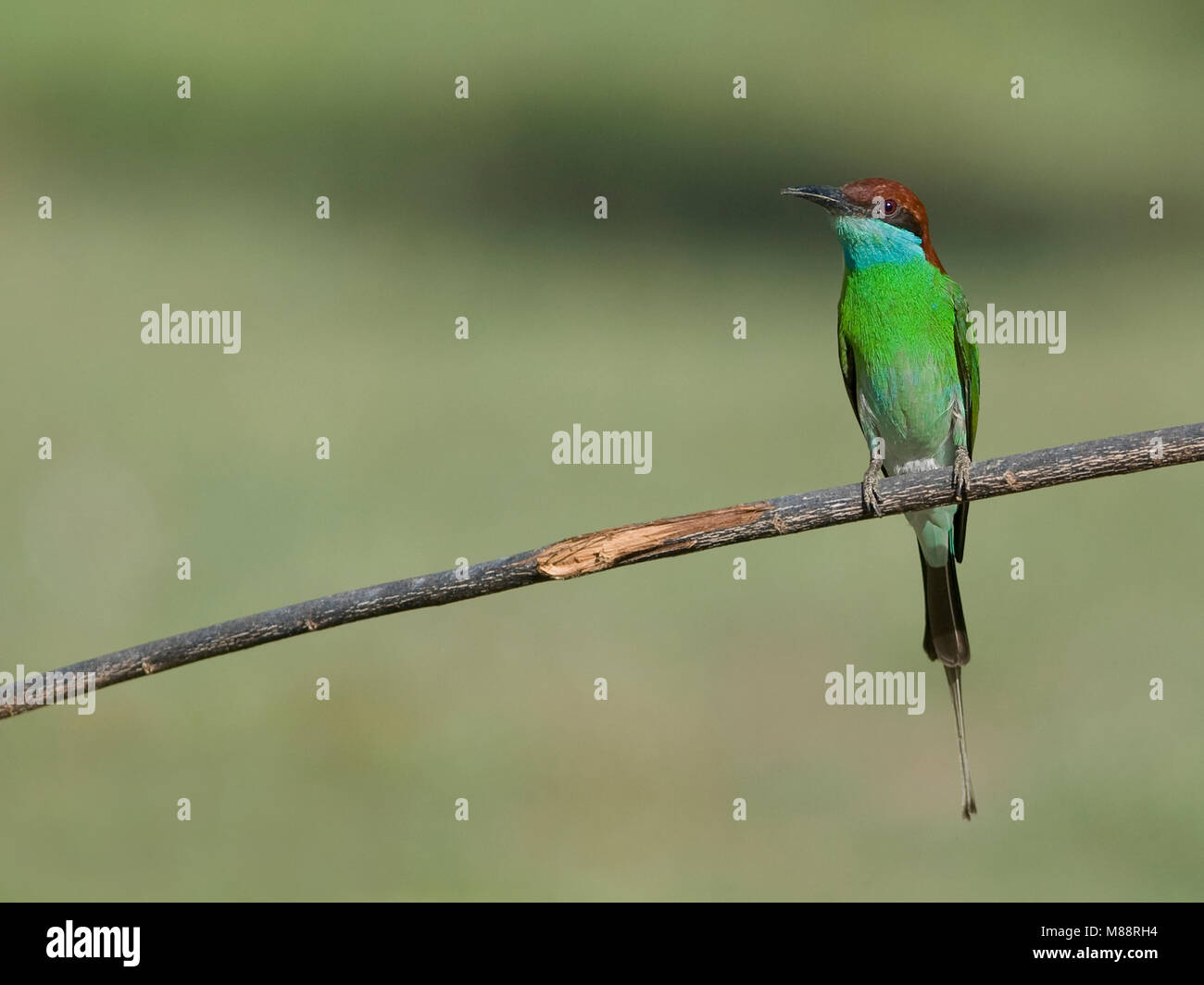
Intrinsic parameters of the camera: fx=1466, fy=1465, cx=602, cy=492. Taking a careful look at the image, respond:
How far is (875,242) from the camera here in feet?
10.0

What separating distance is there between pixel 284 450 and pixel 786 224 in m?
4.31

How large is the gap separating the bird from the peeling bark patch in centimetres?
85

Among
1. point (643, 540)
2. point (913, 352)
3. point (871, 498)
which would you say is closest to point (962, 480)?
point (871, 498)

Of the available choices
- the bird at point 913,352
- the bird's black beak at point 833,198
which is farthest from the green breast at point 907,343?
the bird's black beak at point 833,198

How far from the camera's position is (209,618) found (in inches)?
215

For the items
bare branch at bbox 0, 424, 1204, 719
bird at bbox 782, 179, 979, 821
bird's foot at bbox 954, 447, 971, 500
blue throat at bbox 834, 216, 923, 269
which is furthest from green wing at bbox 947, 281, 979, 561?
bare branch at bbox 0, 424, 1204, 719

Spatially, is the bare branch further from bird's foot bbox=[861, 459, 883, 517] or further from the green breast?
the green breast

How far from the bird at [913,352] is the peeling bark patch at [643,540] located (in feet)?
2.80

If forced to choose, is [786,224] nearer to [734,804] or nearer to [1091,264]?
[1091,264]

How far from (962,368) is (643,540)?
1.25 meters

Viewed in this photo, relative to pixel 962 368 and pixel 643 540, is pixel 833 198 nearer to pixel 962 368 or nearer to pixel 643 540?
pixel 962 368

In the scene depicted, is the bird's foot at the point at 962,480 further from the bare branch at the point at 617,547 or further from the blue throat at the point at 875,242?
the blue throat at the point at 875,242

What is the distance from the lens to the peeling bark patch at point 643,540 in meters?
2.21

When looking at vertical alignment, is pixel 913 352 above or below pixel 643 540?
above
